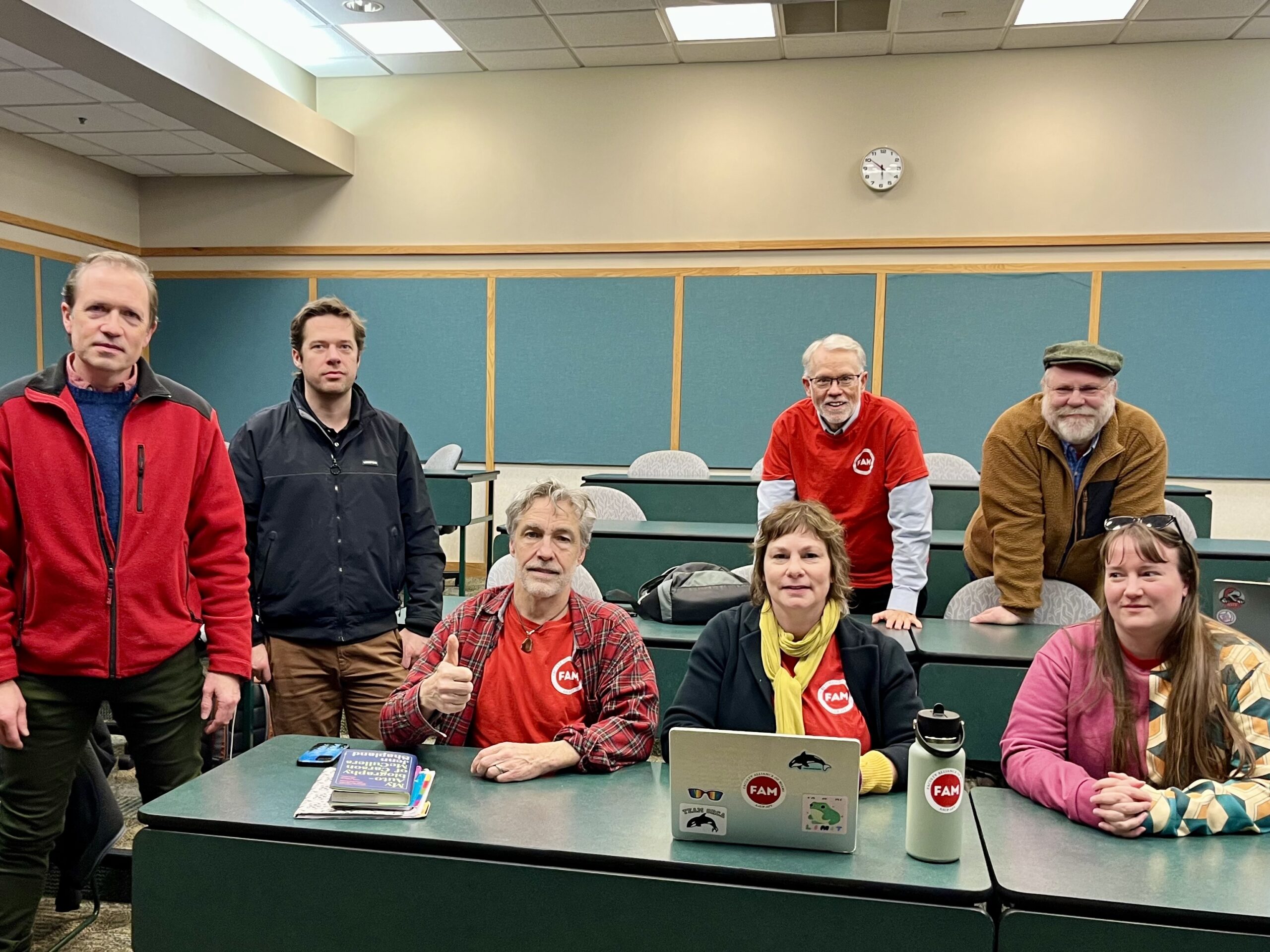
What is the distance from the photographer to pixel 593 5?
5711 millimetres

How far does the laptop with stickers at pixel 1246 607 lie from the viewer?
184 cm

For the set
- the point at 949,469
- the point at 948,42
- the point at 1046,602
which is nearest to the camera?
the point at 1046,602

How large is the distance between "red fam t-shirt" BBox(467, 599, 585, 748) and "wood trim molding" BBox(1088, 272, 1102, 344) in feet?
18.4

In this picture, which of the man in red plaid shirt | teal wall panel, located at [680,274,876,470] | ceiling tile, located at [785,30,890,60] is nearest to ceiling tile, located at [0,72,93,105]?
teal wall panel, located at [680,274,876,470]

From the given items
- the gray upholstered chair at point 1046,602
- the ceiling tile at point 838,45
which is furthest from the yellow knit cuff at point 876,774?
the ceiling tile at point 838,45

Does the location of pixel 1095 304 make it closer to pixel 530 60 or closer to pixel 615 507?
pixel 615 507

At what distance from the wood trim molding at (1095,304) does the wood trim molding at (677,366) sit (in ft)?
9.14

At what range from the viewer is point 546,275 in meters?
7.00

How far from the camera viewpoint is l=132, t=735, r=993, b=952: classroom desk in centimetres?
131

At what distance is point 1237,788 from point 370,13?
612 cm

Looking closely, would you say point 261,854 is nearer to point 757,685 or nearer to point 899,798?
point 757,685

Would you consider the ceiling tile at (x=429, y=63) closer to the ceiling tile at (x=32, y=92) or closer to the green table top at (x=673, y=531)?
the ceiling tile at (x=32, y=92)

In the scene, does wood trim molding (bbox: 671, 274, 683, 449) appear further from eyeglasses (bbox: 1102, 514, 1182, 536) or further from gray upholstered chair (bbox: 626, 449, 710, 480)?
eyeglasses (bbox: 1102, 514, 1182, 536)

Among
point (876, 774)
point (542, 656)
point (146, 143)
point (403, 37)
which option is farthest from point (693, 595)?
point (146, 143)
